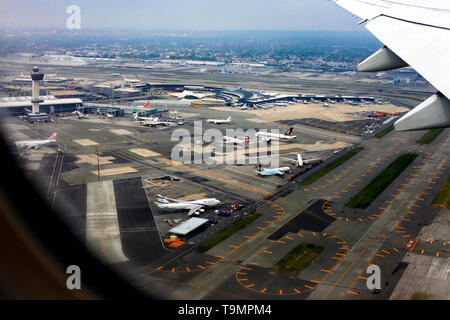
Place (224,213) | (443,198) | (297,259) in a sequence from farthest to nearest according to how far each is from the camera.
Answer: (443,198) < (224,213) < (297,259)

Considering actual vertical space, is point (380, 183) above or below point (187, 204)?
above

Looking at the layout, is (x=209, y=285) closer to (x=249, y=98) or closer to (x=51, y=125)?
(x=51, y=125)

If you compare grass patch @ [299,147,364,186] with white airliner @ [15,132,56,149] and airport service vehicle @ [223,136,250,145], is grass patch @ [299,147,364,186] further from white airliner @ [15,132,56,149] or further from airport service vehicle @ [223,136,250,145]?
white airliner @ [15,132,56,149]

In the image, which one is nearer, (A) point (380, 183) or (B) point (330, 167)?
(A) point (380, 183)

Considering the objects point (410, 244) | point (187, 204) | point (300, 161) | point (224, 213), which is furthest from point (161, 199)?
point (300, 161)

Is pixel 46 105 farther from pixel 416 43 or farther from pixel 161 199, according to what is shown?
pixel 416 43
